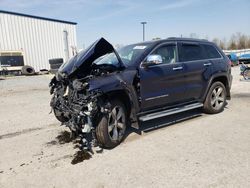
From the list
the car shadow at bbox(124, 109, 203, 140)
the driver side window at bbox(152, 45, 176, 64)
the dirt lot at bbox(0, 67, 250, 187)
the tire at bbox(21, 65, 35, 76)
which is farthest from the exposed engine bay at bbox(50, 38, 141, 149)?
the tire at bbox(21, 65, 35, 76)

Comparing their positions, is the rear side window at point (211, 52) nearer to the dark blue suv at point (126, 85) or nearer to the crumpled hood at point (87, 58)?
the dark blue suv at point (126, 85)

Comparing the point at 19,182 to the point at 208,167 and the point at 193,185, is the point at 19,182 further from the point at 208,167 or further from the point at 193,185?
the point at 208,167

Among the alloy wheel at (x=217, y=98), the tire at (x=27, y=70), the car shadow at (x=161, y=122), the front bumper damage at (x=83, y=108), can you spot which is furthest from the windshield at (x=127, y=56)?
the tire at (x=27, y=70)

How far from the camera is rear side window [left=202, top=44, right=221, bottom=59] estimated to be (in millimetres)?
6512

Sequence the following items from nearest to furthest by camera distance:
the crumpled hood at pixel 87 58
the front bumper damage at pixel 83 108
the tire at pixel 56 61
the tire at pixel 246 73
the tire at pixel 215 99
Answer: the front bumper damage at pixel 83 108 < the crumpled hood at pixel 87 58 < the tire at pixel 215 99 < the tire at pixel 246 73 < the tire at pixel 56 61

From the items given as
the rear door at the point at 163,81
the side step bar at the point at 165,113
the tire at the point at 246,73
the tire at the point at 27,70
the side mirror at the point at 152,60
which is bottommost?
the tire at the point at 27,70

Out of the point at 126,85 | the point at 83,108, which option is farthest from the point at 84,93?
the point at 126,85

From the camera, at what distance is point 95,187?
3232 mm

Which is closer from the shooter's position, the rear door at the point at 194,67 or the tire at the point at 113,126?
the tire at the point at 113,126

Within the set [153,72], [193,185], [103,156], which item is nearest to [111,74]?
[153,72]

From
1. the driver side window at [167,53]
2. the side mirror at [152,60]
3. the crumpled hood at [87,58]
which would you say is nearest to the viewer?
the crumpled hood at [87,58]

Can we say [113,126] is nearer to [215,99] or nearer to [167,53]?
[167,53]

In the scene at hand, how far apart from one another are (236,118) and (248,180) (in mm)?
3245

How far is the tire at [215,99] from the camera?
649 cm
